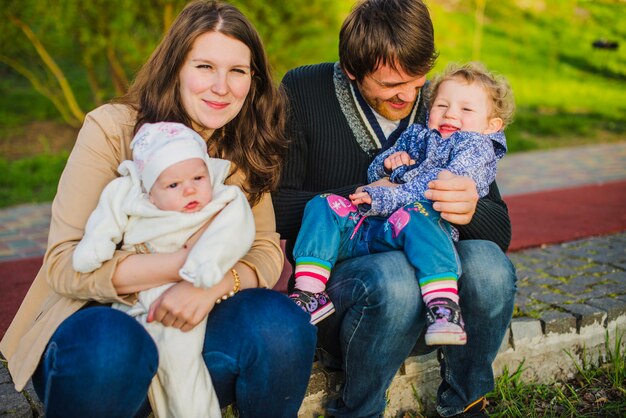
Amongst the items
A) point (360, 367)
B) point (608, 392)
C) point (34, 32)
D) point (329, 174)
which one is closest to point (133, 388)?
point (360, 367)

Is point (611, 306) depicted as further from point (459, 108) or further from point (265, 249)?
point (265, 249)

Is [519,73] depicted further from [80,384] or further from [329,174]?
[80,384]

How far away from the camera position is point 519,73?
51.4ft

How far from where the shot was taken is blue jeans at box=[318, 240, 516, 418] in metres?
2.27

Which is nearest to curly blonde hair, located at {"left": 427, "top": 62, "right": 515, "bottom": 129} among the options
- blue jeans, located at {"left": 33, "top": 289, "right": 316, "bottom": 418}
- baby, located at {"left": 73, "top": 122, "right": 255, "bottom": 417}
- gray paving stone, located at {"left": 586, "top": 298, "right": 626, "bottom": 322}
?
gray paving stone, located at {"left": 586, "top": 298, "right": 626, "bottom": 322}

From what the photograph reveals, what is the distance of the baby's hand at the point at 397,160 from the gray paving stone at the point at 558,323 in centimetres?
105

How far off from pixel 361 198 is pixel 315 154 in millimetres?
414

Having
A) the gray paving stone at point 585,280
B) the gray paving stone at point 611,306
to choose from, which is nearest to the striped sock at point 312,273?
the gray paving stone at point 611,306

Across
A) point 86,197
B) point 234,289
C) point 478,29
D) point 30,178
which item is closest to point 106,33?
point 30,178

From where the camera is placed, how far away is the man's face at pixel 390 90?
2713 mm

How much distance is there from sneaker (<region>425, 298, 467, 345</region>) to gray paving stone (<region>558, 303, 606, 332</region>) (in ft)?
3.80

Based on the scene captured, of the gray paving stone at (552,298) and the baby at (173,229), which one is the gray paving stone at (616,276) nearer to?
the gray paving stone at (552,298)

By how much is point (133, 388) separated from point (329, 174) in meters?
1.36

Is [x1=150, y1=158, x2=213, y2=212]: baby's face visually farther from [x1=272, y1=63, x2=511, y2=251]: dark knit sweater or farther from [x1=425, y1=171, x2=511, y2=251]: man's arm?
[x1=425, y1=171, x2=511, y2=251]: man's arm
